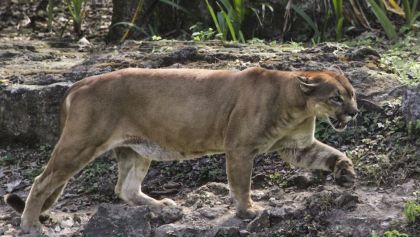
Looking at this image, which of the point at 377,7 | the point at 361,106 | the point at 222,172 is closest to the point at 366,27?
the point at 377,7

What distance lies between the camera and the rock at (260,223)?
305 inches

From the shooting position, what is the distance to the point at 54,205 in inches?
362

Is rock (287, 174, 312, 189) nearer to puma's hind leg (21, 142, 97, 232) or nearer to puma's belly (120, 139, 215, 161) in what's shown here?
puma's belly (120, 139, 215, 161)

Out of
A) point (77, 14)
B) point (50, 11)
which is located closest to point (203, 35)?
point (77, 14)

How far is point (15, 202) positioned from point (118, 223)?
1223 mm

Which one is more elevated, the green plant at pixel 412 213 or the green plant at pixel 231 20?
the green plant at pixel 231 20

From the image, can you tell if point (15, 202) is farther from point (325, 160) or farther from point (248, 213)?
point (325, 160)

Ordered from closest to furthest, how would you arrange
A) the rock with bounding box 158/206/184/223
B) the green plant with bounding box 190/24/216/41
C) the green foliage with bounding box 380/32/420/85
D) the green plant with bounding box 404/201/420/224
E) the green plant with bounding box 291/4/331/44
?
the green plant with bounding box 404/201/420/224
the rock with bounding box 158/206/184/223
the green foliage with bounding box 380/32/420/85
the green plant with bounding box 190/24/216/41
the green plant with bounding box 291/4/331/44

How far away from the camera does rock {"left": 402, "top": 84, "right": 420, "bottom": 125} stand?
348 inches

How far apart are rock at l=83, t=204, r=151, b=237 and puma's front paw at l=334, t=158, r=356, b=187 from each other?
1609mm

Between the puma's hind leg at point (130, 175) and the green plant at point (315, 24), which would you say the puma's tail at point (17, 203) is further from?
the green plant at point (315, 24)

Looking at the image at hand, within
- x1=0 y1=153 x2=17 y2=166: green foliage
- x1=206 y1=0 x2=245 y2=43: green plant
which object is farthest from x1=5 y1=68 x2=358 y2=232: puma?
x1=206 y1=0 x2=245 y2=43: green plant

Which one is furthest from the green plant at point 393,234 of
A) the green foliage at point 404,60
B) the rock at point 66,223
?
the rock at point 66,223

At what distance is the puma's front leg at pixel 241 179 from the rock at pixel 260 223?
293mm
